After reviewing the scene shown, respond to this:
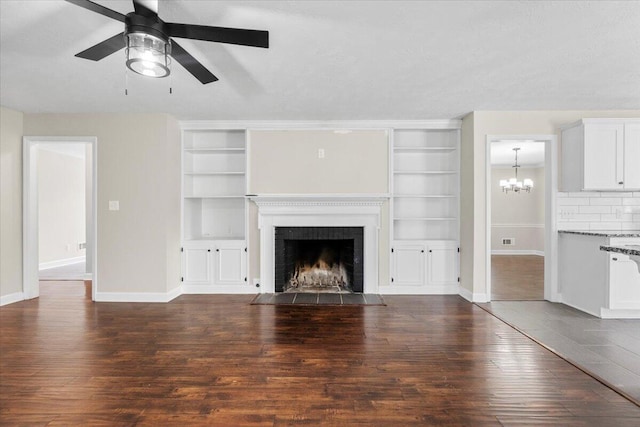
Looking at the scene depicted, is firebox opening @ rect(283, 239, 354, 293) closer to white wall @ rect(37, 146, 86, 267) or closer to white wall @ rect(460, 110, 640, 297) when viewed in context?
white wall @ rect(460, 110, 640, 297)

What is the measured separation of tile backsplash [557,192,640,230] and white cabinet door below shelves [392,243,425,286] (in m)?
1.75

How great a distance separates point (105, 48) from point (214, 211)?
3.15 m

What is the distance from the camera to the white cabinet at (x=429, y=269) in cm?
457

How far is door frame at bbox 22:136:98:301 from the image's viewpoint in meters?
4.25

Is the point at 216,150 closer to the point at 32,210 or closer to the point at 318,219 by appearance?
the point at 318,219

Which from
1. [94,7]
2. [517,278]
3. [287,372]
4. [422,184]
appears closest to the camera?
[94,7]

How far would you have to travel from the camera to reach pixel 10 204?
4219mm

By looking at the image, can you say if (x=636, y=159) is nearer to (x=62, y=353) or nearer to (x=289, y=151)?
(x=289, y=151)

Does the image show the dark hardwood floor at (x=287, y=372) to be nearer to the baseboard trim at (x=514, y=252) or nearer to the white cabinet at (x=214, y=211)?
the white cabinet at (x=214, y=211)

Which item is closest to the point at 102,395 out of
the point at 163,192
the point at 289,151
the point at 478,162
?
the point at 163,192

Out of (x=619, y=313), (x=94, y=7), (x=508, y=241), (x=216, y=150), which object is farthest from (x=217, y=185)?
(x=508, y=241)

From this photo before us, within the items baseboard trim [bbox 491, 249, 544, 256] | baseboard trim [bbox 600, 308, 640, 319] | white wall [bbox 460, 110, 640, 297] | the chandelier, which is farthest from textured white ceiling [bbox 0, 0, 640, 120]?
baseboard trim [bbox 491, 249, 544, 256]

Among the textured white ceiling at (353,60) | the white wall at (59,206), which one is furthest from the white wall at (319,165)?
the white wall at (59,206)

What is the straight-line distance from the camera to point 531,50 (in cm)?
260
